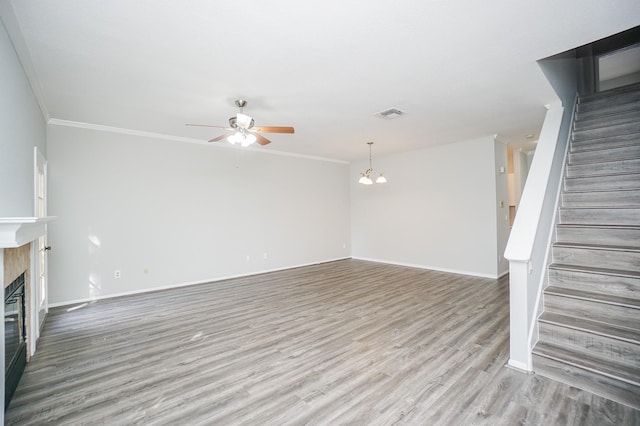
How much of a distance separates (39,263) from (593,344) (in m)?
6.05

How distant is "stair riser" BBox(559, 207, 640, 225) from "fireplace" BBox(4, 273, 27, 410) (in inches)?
211

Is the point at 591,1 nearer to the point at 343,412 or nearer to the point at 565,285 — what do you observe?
the point at 565,285

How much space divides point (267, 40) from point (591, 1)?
2.37 metres

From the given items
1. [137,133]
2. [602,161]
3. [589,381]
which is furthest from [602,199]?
[137,133]

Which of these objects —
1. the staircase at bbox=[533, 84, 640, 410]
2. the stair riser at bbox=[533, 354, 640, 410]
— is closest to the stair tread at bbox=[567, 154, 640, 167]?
the staircase at bbox=[533, 84, 640, 410]

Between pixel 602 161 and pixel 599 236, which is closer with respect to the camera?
pixel 599 236

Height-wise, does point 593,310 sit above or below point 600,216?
below

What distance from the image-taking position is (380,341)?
3.14 metres

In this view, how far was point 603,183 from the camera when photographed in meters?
3.48

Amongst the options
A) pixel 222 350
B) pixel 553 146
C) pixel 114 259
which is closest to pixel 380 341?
pixel 222 350

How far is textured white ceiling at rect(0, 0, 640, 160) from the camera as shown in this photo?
211 cm

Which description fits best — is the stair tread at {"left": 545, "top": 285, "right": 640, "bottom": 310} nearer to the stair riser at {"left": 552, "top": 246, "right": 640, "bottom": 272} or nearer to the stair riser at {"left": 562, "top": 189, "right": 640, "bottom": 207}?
the stair riser at {"left": 552, "top": 246, "right": 640, "bottom": 272}

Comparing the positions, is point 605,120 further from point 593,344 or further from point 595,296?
point 593,344

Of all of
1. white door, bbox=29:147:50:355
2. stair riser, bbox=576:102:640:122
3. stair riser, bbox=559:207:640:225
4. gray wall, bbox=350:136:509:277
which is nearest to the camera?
stair riser, bbox=559:207:640:225
